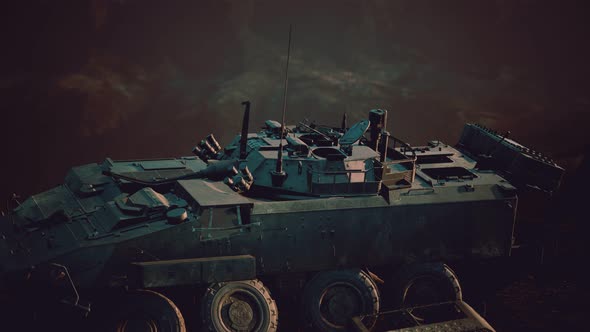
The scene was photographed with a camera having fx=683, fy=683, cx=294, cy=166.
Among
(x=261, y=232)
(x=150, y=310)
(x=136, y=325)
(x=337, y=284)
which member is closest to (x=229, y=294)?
(x=261, y=232)

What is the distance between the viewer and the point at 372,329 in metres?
13.5

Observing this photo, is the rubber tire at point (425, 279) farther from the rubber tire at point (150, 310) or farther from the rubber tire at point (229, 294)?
the rubber tire at point (150, 310)

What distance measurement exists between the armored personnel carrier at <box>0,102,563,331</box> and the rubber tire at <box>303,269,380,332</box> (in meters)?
0.03

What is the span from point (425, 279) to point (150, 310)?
5606 millimetres

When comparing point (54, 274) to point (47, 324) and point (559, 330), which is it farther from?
point (559, 330)

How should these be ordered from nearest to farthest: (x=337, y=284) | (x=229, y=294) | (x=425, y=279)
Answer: (x=229, y=294)
(x=337, y=284)
(x=425, y=279)

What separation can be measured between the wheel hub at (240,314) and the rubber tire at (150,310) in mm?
890

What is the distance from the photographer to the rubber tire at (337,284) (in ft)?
43.5

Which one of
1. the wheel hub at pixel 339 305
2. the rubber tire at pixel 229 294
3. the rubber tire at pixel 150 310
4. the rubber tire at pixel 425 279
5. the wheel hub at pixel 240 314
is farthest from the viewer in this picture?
the rubber tire at pixel 425 279

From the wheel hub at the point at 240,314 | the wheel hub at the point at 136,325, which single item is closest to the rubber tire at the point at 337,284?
the wheel hub at the point at 240,314

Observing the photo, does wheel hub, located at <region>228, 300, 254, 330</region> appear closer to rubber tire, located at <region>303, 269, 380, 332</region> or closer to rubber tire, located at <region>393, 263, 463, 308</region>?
rubber tire, located at <region>303, 269, 380, 332</region>

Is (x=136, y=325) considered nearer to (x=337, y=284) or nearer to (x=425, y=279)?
(x=337, y=284)

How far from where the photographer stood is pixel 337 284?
1341cm

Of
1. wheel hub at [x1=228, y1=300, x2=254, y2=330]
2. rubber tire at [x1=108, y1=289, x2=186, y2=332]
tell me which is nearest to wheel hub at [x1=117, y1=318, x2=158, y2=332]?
rubber tire at [x1=108, y1=289, x2=186, y2=332]
